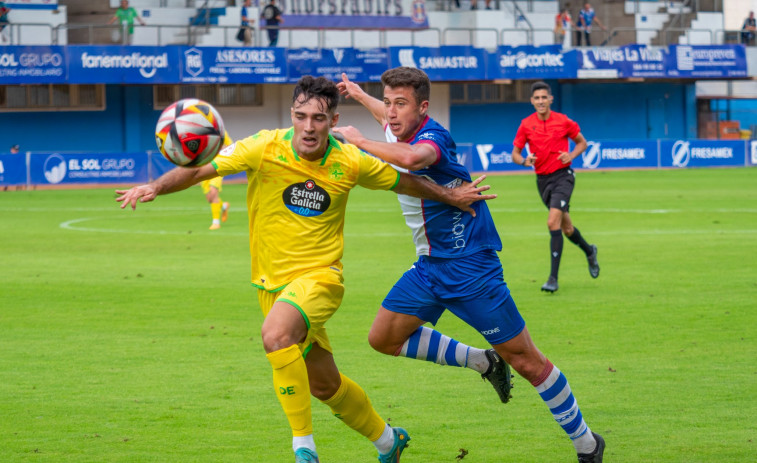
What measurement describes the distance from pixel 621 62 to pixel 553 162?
118 ft

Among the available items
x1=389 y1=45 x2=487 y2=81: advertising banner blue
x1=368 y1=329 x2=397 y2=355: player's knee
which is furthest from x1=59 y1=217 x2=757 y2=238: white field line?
x1=389 y1=45 x2=487 y2=81: advertising banner blue

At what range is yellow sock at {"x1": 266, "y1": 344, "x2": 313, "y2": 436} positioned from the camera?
568 cm

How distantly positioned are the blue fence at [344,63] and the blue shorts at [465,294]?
33.9 meters

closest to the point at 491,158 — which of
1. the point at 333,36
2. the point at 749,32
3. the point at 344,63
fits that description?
the point at 344,63

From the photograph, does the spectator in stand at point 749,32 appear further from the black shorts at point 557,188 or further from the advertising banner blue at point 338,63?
the black shorts at point 557,188

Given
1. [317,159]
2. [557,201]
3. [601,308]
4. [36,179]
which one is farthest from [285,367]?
[36,179]

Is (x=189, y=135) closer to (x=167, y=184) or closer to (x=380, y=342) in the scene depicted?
(x=167, y=184)

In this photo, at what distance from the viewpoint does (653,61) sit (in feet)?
158

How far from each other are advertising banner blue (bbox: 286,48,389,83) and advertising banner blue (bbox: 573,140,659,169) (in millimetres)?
8815

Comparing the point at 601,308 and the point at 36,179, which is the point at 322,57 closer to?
the point at 36,179

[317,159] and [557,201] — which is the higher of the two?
[317,159]

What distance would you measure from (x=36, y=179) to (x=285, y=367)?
29916 mm

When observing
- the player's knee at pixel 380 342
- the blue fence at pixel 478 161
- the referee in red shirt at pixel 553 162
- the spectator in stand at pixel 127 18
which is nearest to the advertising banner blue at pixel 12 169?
the blue fence at pixel 478 161

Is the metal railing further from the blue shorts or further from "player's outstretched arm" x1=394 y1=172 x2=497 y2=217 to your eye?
"player's outstretched arm" x1=394 y1=172 x2=497 y2=217
